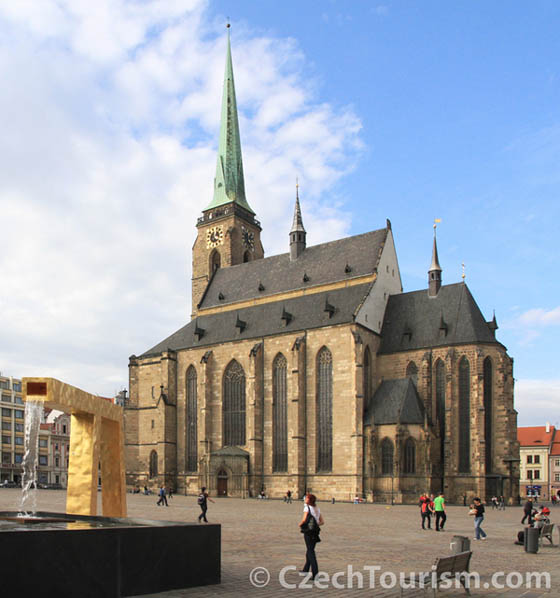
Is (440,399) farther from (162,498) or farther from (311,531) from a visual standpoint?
(311,531)

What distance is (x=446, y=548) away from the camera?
17.3m

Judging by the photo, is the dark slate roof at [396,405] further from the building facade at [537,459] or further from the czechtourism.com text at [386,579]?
the building facade at [537,459]

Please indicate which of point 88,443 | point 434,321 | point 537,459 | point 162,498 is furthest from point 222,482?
point 537,459

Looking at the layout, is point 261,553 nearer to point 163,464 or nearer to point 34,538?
point 34,538

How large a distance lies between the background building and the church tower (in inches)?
1707

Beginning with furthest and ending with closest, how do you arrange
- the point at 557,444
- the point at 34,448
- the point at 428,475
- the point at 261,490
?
1. the point at 557,444
2. the point at 261,490
3. the point at 428,475
4. the point at 34,448

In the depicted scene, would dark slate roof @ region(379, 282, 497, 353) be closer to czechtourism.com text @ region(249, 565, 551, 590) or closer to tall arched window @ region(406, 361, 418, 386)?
tall arched window @ region(406, 361, 418, 386)

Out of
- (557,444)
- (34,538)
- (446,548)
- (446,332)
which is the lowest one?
(557,444)

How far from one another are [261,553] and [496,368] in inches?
1461

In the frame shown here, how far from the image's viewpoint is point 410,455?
46.5 metres

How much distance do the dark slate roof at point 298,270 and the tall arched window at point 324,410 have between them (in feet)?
28.0

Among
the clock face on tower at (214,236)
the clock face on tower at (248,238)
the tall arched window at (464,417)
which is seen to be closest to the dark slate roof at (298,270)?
the clock face on tower at (214,236)

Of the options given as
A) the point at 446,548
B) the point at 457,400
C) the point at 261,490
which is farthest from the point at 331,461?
the point at 446,548

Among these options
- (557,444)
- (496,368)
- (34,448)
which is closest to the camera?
(34,448)
